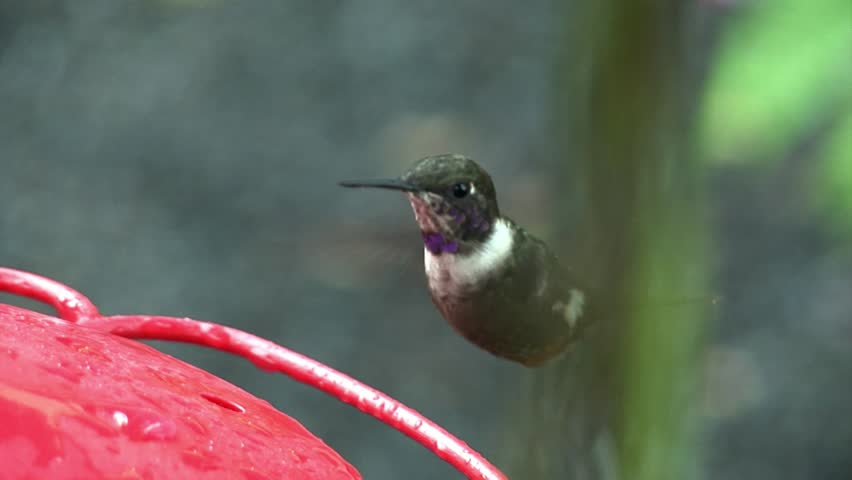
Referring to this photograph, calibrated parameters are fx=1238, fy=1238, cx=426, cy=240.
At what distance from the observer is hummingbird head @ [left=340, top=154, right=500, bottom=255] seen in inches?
60.1

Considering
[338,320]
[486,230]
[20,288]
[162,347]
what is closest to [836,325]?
[338,320]

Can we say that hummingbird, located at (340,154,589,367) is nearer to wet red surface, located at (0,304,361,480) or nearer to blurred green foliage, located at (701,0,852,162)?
blurred green foliage, located at (701,0,852,162)

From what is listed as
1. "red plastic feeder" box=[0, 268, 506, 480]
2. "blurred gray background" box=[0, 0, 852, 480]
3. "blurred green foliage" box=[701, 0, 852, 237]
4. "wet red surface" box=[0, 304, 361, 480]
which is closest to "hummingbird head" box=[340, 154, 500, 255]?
"blurred green foliage" box=[701, 0, 852, 237]

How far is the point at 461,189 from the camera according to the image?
1.55 meters

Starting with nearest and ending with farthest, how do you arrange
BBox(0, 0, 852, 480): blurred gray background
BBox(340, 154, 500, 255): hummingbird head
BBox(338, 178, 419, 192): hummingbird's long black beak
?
BBox(338, 178, 419, 192): hummingbird's long black beak, BBox(340, 154, 500, 255): hummingbird head, BBox(0, 0, 852, 480): blurred gray background

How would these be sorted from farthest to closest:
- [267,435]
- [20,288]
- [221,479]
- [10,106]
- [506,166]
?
1. [10,106]
2. [506,166]
3. [20,288]
4. [267,435]
5. [221,479]

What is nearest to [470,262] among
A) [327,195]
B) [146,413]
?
[146,413]

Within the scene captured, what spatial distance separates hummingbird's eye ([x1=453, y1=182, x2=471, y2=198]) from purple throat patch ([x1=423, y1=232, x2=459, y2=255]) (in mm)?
60

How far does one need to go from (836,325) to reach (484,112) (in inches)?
54.0

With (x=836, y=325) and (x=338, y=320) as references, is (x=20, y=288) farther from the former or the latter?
(x=836, y=325)

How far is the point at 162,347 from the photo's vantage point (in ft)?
11.6

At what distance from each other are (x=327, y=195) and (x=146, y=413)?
123 inches

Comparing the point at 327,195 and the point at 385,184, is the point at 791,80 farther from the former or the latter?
the point at 327,195

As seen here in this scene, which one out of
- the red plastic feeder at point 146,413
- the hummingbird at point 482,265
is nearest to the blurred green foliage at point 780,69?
the hummingbird at point 482,265
